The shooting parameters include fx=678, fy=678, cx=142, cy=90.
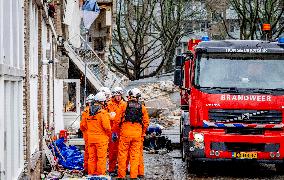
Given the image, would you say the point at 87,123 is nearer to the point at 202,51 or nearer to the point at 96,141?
the point at 96,141

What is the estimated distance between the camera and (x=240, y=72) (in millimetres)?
14312

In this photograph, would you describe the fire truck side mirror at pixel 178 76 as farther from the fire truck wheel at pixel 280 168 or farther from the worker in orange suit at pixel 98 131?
the fire truck wheel at pixel 280 168

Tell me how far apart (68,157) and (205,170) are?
10.7 ft

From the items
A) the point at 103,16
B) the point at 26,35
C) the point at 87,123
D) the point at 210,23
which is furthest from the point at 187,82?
the point at 210,23

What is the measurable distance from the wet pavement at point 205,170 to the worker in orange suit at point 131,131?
861 mm

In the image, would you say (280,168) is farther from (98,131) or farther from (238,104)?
(98,131)

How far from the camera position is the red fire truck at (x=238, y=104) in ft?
46.4

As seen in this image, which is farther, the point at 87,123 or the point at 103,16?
the point at 103,16

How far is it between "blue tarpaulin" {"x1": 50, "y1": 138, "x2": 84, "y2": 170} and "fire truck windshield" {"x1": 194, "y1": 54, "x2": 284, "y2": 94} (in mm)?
3232

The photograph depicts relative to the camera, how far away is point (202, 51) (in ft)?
→ 47.3

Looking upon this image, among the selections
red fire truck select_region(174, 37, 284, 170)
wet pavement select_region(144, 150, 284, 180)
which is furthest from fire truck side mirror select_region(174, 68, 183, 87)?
wet pavement select_region(144, 150, 284, 180)

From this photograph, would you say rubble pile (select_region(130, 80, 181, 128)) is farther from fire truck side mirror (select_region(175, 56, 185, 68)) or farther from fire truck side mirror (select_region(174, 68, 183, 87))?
fire truck side mirror (select_region(175, 56, 185, 68))

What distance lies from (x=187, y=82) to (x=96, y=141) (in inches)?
137

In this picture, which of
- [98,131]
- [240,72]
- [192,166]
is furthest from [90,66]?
[98,131]
